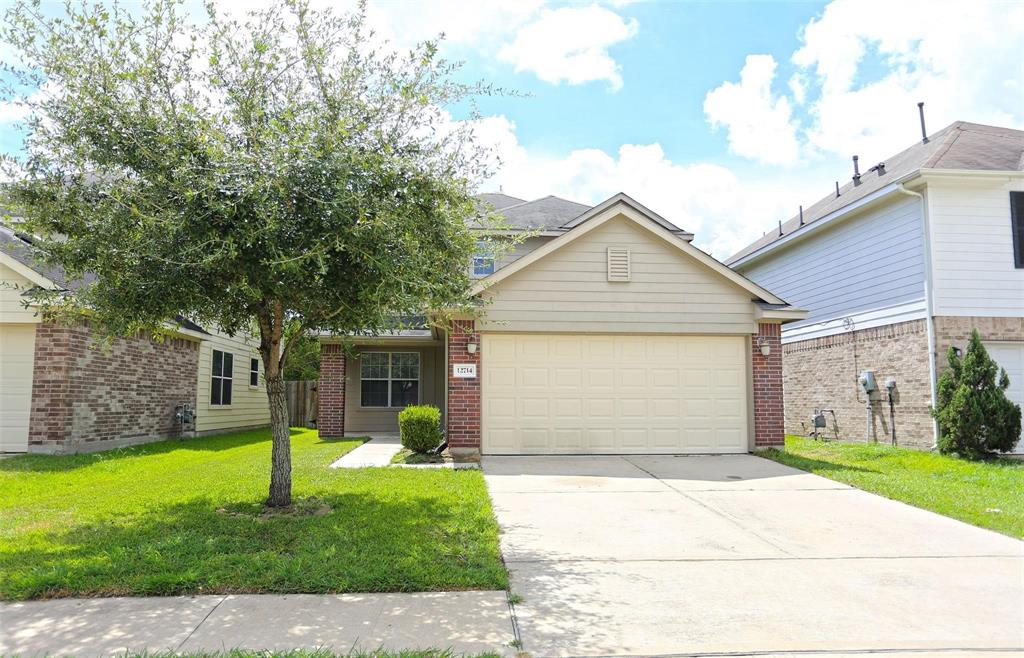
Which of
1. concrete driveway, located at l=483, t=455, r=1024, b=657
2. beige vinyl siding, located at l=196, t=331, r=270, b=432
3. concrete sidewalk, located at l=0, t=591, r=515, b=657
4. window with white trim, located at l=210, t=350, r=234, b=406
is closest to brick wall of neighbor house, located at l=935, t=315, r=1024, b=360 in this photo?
concrete driveway, located at l=483, t=455, r=1024, b=657

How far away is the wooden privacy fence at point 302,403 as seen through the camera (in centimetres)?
2167

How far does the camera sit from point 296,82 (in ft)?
20.9

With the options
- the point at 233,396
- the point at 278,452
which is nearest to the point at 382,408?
the point at 233,396

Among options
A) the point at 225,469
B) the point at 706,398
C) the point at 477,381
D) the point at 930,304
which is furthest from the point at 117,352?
the point at 930,304

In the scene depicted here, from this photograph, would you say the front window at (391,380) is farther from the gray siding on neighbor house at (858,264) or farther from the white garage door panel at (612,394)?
the gray siding on neighbor house at (858,264)

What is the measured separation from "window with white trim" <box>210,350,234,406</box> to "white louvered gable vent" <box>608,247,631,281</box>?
11.7 meters

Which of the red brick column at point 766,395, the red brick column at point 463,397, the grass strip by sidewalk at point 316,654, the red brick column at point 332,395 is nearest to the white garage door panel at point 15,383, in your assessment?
the red brick column at point 332,395

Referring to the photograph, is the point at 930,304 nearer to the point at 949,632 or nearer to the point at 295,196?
the point at 949,632

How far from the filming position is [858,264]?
46.6ft

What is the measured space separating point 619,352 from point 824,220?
710 cm

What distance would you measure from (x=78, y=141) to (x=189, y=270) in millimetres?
1640

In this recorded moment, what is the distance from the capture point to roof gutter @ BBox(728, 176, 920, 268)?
12.4 meters

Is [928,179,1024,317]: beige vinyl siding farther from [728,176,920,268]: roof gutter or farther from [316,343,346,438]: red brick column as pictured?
[316,343,346,438]: red brick column

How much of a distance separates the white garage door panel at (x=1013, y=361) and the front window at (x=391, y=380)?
41.1 ft
